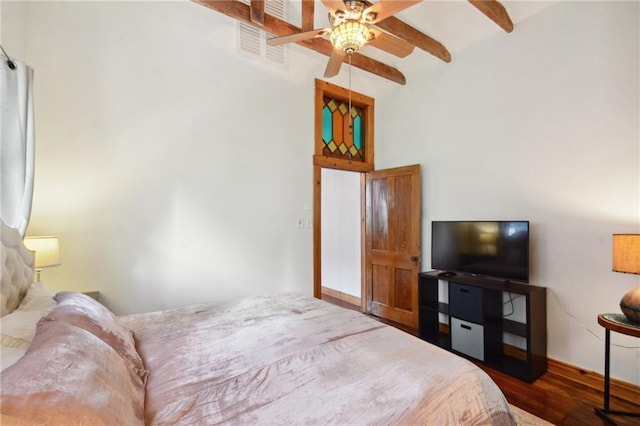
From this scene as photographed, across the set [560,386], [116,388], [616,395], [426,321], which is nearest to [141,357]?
[116,388]

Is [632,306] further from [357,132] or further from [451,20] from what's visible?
[357,132]

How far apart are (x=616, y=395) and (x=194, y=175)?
12.8ft

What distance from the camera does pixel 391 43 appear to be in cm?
251

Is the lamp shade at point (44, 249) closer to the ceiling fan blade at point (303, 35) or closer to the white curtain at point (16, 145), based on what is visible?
the white curtain at point (16, 145)

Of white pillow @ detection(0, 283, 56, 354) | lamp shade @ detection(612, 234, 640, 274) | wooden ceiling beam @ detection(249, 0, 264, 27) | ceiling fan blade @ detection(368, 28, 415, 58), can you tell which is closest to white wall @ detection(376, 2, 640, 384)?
lamp shade @ detection(612, 234, 640, 274)

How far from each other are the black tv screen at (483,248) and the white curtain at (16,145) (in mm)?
3455

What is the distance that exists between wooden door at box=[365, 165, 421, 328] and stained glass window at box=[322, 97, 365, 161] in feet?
1.50

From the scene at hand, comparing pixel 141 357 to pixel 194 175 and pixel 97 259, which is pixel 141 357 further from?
pixel 194 175

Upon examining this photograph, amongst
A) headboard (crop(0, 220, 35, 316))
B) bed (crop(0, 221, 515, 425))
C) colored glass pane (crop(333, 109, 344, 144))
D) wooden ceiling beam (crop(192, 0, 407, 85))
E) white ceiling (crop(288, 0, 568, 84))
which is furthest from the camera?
colored glass pane (crop(333, 109, 344, 144))

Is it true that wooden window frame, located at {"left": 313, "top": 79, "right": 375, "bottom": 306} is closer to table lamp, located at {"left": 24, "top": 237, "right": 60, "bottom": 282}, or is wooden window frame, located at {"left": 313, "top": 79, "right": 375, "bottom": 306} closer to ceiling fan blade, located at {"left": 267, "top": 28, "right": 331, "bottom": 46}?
ceiling fan blade, located at {"left": 267, "top": 28, "right": 331, "bottom": 46}

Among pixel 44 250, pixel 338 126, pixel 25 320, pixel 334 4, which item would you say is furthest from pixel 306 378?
pixel 338 126

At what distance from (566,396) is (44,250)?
12.7ft

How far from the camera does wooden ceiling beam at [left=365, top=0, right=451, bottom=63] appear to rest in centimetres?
285

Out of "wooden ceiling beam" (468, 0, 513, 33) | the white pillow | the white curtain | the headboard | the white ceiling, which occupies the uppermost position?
the white ceiling
